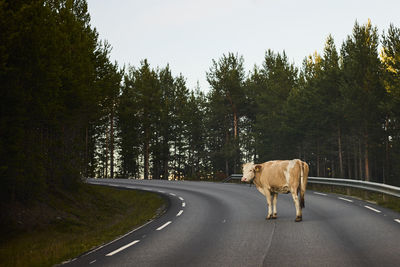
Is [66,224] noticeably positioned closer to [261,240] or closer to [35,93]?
[35,93]

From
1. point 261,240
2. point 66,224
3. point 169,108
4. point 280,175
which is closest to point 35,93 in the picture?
point 66,224

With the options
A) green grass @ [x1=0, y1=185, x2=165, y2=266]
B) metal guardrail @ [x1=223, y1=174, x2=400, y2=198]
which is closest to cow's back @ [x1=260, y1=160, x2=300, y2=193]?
green grass @ [x1=0, y1=185, x2=165, y2=266]

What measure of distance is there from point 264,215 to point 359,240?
15.6 feet

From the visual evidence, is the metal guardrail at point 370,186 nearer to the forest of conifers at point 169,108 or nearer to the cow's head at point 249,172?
the cow's head at point 249,172

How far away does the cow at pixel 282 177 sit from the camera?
11.2 meters

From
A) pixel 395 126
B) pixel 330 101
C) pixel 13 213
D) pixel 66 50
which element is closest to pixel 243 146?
pixel 330 101

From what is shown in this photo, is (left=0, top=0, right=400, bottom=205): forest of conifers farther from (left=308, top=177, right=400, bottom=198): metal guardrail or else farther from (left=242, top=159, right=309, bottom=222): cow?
(left=308, top=177, right=400, bottom=198): metal guardrail

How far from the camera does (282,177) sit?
11523 mm

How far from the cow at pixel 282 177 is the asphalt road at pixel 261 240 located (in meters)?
0.82

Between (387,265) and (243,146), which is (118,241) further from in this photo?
(243,146)

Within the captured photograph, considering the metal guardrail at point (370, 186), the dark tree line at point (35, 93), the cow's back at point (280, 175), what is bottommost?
→ the metal guardrail at point (370, 186)

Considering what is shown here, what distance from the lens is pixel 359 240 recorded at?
8328 mm

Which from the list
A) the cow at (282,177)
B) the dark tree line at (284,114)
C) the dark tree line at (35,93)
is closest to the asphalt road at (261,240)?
the cow at (282,177)

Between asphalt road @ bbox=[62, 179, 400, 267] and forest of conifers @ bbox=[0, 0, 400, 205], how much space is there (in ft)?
18.4
